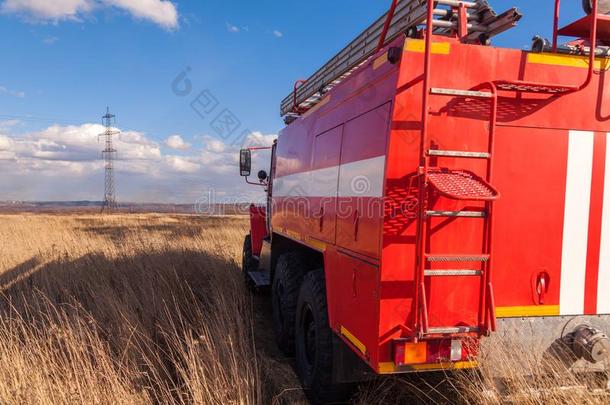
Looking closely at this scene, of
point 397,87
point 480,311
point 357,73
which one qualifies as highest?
point 357,73

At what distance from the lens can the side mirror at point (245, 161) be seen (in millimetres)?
7162

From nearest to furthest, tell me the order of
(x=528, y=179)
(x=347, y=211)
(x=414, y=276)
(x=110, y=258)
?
(x=414, y=276), (x=528, y=179), (x=347, y=211), (x=110, y=258)

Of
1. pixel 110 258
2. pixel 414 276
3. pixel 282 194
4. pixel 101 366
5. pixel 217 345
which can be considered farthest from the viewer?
pixel 110 258

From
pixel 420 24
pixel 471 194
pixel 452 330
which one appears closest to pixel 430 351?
pixel 452 330

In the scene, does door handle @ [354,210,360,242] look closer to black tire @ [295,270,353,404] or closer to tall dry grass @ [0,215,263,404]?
black tire @ [295,270,353,404]

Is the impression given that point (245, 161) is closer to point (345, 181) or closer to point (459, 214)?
point (345, 181)

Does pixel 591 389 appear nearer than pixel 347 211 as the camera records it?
Yes

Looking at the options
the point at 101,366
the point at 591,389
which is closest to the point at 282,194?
the point at 101,366

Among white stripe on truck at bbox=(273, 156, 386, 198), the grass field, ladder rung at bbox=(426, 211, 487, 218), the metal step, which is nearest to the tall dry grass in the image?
the grass field

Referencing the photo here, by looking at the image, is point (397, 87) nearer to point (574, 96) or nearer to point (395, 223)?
point (395, 223)

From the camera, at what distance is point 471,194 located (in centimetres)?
229

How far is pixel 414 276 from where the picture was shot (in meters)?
2.49

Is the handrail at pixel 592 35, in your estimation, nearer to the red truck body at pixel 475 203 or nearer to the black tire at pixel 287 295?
the red truck body at pixel 475 203

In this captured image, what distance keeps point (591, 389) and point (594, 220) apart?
1.13m
